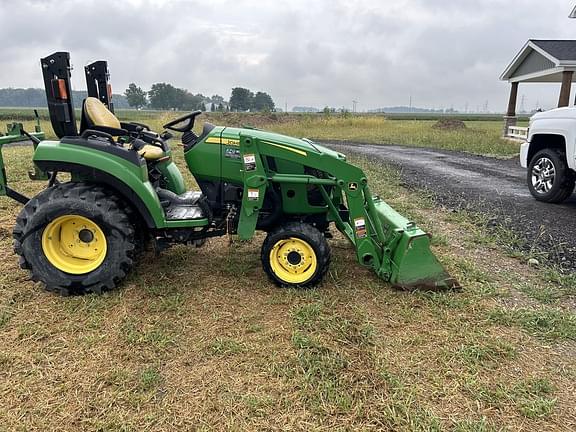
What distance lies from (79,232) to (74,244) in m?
0.11

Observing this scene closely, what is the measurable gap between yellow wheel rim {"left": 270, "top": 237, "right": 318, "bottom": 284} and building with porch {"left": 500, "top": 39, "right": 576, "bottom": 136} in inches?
608

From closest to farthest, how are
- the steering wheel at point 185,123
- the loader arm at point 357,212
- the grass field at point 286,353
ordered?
the grass field at point 286,353, the loader arm at point 357,212, the steering wheel at point 185,123

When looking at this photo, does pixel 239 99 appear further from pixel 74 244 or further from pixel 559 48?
pixel 74 244

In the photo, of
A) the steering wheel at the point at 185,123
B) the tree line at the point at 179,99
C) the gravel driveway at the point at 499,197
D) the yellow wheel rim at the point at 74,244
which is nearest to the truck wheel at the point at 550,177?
the gravel driveway at the point at 499,197

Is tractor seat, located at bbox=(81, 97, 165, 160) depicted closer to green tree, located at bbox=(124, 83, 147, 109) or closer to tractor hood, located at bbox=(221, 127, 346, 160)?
tractor hood, located at bbox=(221, 127, 346, 160)

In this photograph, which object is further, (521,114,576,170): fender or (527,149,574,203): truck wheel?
(527,149,574,203): truck wheel

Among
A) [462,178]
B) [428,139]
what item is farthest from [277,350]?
[428,139]

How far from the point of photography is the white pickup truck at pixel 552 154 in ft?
19.4

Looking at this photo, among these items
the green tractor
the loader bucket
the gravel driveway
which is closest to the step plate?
the green tractor

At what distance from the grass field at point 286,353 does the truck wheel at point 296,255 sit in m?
0.13

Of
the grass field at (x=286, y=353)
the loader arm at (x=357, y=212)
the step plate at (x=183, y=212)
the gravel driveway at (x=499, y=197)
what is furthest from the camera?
the gravel driveway at (x=499, y=197)

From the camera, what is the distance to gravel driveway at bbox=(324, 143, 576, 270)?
4801mm

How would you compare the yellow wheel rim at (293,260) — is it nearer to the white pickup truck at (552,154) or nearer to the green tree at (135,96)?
the white pickup truck at (552,154)

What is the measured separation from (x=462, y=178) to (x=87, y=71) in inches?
287
